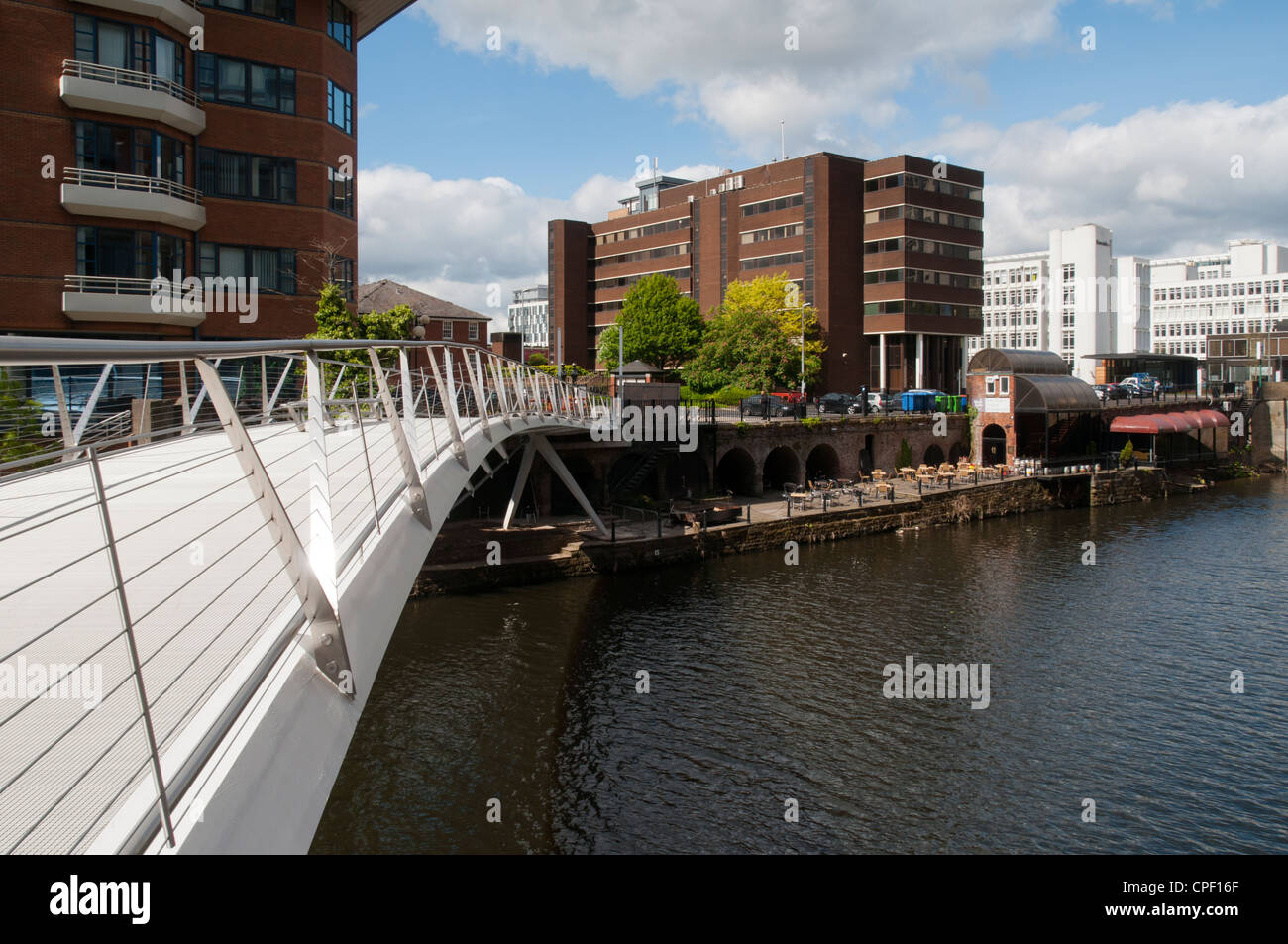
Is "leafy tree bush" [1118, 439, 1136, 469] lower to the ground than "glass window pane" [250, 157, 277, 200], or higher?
lower

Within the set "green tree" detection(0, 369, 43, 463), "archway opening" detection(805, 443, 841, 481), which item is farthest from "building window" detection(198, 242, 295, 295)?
"archway opening" detection(805, 443, 841, 481)

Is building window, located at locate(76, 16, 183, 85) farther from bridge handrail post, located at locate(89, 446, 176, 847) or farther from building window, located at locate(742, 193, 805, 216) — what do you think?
building window, located at locate(742, 193, 805, 216)

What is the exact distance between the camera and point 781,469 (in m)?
42.1

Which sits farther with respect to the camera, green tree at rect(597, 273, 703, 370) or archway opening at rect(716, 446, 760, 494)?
green tree at rect(597, 273, 703, 370)

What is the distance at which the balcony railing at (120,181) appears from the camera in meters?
23.7

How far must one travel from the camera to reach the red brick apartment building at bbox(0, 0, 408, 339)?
918 inches

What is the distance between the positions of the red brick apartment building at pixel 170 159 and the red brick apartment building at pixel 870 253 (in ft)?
142

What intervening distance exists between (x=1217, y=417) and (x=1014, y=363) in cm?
1721

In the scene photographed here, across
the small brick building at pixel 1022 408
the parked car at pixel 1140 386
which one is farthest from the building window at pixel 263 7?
the parked car at pixel 1140 386

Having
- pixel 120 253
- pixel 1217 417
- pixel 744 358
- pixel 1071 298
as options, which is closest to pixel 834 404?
pixel 744 358

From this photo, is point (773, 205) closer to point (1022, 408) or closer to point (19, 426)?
point (1022, 408)

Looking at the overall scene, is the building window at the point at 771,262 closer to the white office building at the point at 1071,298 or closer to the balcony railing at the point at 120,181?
the white office building at the point at 1071,298

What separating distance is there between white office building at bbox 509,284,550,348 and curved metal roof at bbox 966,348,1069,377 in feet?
368

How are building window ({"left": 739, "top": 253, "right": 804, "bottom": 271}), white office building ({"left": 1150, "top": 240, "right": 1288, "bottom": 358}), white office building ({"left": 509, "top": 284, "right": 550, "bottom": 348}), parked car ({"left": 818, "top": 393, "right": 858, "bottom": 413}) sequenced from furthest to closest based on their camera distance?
white office building ({"left": 509, "top": 284, "right": 550, "bottom": 348}), white office building ({"left": 1150, "top": 240, "right": 1288, "bottom": 358}), building window ({"left": 739, "top": 253, "right": 804, "bottom": 271}), parked car ({"left": 818, "top": 393, "right": 858, "bottom": 413})
